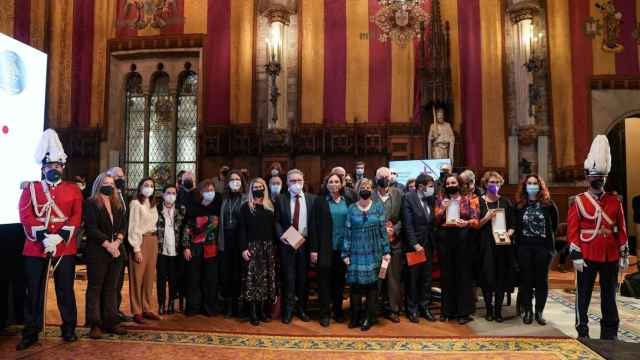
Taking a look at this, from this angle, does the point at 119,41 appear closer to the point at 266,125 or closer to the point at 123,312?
the point at 266,125

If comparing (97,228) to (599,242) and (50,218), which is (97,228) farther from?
(599,242)

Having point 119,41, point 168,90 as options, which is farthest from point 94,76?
point 168,90

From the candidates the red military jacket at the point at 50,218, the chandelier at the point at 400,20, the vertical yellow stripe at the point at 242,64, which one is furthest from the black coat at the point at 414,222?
the vertical yellow stripe at the point at 242,64

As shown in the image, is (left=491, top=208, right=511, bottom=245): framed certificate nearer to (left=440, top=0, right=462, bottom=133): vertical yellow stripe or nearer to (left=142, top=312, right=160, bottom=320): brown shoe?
(left=142, top=312, right=160, bottom=320): brown shoe

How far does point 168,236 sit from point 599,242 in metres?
4.34

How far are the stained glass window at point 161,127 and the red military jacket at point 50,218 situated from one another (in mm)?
6620

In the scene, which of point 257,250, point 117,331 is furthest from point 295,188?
point 117,331

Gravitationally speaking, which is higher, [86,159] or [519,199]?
[86,159]

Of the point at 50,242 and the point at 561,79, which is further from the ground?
the point at 561,79

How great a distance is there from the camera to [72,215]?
4.12 meters

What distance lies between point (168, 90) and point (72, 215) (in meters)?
7.39

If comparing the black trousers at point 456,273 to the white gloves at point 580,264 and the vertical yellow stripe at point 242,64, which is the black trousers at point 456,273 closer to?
the white gloves at point 580,264

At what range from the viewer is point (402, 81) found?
9844 millimetres

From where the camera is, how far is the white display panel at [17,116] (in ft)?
14.1
